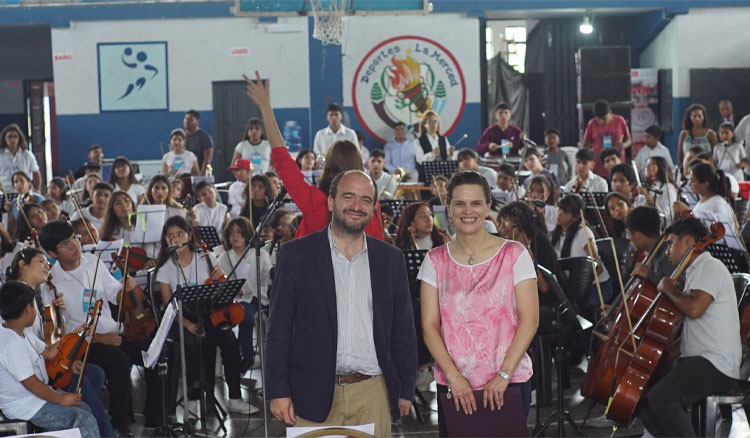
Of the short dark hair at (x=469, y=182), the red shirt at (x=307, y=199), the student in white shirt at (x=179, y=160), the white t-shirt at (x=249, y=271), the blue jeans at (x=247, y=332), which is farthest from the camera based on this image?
the student in white shirt at (x=179, y=160)

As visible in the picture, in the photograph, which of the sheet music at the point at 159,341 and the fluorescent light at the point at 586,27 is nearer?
the sheet music at the point at 159,341

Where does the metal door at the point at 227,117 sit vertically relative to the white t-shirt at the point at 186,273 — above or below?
above

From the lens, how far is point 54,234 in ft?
19.4

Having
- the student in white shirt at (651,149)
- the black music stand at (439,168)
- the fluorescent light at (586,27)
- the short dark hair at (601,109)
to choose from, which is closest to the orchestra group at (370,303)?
the black music stand at (439,168)

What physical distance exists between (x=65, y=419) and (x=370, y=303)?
2.12 metres

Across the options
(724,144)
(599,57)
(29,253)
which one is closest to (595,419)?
(29,253)

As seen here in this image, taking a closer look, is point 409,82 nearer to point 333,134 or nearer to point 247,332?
point 333,134

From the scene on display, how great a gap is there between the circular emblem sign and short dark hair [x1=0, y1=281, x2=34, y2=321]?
34.7 ft

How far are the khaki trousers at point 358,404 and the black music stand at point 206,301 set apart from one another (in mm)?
2156

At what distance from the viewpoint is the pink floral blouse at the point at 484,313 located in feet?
11.3

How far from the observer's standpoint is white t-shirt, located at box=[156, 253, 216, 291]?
6504 millimetres

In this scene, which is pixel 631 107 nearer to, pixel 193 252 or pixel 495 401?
pixel 193 252

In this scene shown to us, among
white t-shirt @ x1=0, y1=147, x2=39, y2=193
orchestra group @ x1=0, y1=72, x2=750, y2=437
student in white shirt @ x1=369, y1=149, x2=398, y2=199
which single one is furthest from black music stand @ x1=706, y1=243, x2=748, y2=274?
white t-shirt @ x1=0, y1=147, x2=39, y2=193

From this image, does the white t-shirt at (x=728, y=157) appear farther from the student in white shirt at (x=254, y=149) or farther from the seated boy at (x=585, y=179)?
the student in white shirt at (x=254, y=149)
